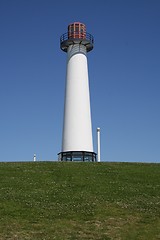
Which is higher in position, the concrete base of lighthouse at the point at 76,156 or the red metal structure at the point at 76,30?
the red metal structure at the point at 76,30

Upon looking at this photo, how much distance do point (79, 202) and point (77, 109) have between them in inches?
1132

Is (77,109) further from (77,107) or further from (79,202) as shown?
(79,202)

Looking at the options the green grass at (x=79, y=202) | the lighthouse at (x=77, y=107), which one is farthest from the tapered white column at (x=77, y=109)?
the green grass at (x=79, y=202)

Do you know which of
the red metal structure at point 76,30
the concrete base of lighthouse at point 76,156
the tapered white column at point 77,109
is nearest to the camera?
the concrete base of lighthouse at point 76,156

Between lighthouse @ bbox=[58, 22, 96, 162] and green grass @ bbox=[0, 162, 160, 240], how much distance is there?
540 inches

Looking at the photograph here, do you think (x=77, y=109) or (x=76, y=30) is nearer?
(x=77, y=109)

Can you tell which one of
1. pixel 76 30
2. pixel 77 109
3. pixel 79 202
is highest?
pixel 76 30

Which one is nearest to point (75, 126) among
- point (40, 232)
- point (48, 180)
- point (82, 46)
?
point (82, 46)

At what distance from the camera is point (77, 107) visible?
2099 inches

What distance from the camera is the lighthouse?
5222 centimetres

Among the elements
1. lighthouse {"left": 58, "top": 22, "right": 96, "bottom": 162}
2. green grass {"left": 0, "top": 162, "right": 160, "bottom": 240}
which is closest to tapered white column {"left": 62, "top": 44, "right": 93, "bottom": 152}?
lighthouse {"left": 58, "top": 22, "right": 96, "bottom": 162}

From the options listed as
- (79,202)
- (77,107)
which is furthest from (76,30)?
(79,202)

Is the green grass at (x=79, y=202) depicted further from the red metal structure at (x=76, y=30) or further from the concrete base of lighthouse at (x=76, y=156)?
the red metal structure at (x=76, y=30)

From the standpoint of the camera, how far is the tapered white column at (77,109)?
172 feet
